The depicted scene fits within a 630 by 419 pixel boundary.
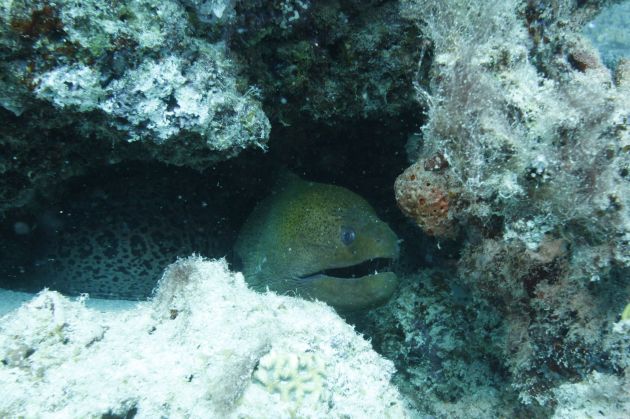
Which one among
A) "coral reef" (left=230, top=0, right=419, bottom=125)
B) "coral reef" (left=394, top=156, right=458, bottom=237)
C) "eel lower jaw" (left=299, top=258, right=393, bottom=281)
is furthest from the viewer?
"eel lower jaw" (left=299, top=258, right=393, bottom=281)

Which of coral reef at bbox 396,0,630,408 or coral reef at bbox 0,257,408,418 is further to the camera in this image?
coral reef at bbox 396,0,630,408

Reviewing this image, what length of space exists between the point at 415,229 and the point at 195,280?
270cm

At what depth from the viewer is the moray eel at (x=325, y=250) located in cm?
327

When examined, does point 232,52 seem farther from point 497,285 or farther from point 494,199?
point 497,285

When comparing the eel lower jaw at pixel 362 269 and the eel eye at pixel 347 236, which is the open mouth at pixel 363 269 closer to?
the eel lower jaw at pixel 362 269

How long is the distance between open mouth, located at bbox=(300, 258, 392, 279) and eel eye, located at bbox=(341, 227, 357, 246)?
0.29 m

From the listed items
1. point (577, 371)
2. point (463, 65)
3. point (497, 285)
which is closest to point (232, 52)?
point (463, 65)

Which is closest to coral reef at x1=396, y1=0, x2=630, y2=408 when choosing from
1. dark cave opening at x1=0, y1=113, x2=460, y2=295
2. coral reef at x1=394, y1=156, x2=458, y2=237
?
coral reef at x1=394, y1=156, x2=458, y2=237

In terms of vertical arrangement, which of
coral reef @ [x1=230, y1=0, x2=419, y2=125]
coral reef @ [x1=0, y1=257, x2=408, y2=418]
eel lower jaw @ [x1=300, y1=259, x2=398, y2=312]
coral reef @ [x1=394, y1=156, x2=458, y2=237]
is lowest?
eel lower jaw @ [x1=300, y1=259, x2=398, y2=312]

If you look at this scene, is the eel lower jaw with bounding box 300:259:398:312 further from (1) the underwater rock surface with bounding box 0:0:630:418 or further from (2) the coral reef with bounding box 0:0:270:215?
(2) the coral reef with bounding box 0:0:270:215

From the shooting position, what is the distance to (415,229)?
4.16m

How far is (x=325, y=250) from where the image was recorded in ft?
11.2

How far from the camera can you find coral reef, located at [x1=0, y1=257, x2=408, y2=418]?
1.51 meters

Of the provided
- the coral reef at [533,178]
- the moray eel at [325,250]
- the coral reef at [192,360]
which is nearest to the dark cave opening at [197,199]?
the moray eel at [325,250]
